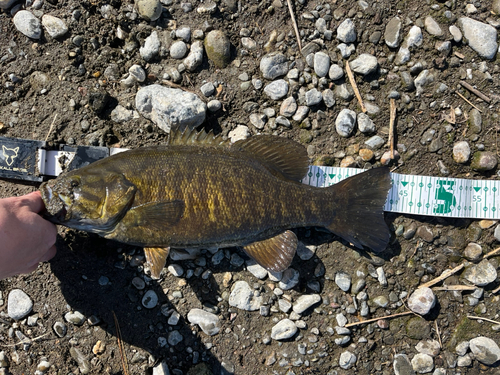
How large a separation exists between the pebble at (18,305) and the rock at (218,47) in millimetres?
3187

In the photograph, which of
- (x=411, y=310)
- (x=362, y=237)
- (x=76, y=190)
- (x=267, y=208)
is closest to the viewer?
(x=76, y=190)

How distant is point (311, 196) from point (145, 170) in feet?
5.00

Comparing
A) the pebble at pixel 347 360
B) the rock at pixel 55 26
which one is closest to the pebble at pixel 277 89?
the rock at pixel 55 26

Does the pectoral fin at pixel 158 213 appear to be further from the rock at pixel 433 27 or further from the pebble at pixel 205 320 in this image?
the rock at pixel 433 27

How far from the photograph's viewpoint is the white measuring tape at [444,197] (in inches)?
139

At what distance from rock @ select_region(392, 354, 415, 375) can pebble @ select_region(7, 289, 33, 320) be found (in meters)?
3.86

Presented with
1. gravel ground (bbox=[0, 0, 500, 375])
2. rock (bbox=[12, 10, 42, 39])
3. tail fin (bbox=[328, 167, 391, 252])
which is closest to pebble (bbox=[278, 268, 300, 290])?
Result: gravel ground (bbox=[0, 0, 500, 375])

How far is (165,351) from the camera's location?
11.7ft

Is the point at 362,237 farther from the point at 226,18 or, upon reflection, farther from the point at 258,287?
the point at 226,18

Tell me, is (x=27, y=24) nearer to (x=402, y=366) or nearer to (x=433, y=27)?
(x=433, y=27)

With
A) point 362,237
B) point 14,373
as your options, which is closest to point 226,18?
point 362,237

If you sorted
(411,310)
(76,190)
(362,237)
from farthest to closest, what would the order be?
(411,310) < (362,237) < (76,190)

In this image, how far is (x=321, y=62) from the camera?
3.61 m

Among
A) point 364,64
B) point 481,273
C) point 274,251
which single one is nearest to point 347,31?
point 364,64
